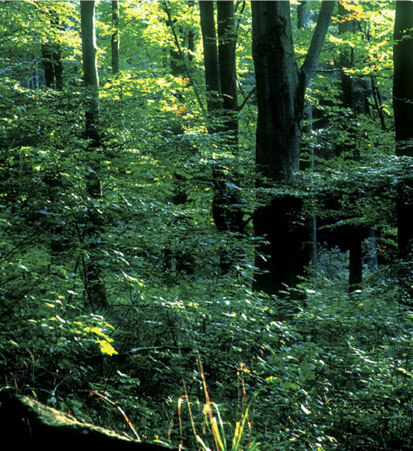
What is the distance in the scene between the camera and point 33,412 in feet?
4.36

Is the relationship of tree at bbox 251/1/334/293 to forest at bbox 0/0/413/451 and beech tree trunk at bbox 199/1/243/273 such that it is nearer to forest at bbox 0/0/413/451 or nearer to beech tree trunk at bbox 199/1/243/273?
forest at bbox 0/0/413/451

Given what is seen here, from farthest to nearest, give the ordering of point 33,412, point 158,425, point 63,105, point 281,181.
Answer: point 63,105 < point 281,181 < point 158,425 < point 33,412

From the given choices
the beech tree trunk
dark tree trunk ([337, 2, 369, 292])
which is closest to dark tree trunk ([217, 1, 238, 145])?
the beech tree trunk

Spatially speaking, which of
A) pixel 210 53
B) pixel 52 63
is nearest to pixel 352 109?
pixel 210 53

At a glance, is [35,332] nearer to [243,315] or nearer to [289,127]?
[243,315]

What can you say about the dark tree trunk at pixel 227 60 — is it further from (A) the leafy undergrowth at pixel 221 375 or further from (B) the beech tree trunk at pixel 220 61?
(A) the leafy undergrowth at pixel 221 375

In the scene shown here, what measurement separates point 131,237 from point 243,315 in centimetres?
154

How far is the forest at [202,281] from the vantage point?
9.14 feet

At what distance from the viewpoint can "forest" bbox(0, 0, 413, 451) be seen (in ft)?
9.14

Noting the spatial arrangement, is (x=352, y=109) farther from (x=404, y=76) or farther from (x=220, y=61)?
(x=404, y=76)

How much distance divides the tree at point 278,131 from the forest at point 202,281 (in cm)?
2

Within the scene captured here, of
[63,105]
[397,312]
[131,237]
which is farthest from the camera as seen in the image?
[63,105]

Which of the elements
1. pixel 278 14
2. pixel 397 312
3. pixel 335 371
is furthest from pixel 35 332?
pixel 278 14

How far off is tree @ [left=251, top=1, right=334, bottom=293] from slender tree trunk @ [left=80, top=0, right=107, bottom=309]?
2.75 meters
